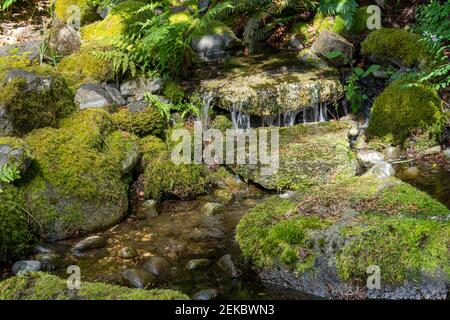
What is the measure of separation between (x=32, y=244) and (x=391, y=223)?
401 centimetres

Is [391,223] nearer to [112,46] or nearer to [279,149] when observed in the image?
[279,149]

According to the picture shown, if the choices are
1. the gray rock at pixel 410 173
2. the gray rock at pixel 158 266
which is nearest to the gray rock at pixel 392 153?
the gray rock at pixel 410 173

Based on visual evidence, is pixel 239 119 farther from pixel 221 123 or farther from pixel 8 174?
pixel 8 174

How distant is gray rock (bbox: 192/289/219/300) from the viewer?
4551 mm

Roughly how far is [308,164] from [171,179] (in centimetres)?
201

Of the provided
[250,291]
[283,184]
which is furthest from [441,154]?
[250,291]

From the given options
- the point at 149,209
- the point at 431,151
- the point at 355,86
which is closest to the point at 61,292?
the point at 149,209

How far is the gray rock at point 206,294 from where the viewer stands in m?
4.55

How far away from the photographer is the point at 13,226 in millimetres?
5781

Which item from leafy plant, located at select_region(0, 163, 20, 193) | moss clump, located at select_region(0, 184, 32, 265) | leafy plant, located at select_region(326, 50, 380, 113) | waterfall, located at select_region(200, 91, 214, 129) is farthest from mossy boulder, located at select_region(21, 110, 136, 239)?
leafy plant, located at select_region(326, 50, 380, 113)

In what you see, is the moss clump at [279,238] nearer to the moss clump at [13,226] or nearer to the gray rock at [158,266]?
the gray rock at [158,266]

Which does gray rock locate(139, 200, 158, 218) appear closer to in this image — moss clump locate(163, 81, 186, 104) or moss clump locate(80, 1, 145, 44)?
moss clump locate(163, 81, 186, 104)

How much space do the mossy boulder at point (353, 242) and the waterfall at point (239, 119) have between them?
11.3 feet
